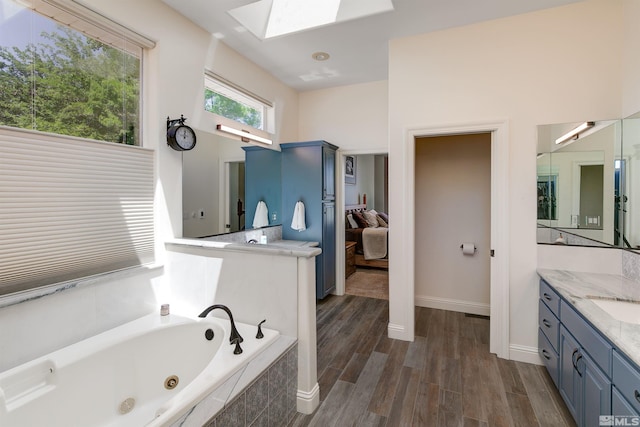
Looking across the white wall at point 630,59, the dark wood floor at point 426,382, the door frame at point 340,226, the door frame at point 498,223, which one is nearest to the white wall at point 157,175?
the dark wood floor at point 426,382

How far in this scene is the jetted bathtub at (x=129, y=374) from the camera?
1444 mm

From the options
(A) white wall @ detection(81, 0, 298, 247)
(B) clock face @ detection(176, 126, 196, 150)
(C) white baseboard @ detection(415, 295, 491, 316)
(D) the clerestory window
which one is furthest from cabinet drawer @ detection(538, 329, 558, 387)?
(D) the clerestory window

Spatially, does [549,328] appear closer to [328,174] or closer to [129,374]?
[328,174]

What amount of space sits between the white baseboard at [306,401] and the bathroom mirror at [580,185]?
224 centimetres

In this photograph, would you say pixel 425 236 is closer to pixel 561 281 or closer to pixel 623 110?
pixel 561 281

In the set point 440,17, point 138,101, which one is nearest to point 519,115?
point 440,17

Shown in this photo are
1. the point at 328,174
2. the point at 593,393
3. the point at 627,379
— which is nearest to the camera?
the point at 627,379

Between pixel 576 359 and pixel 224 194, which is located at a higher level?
pixel 224 194

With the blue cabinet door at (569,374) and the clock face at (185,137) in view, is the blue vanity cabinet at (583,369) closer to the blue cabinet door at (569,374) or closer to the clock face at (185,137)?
the blue cabinet door at (569,374)

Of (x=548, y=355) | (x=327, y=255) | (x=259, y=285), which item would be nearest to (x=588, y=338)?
(x=548, y=355)

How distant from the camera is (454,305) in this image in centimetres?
368

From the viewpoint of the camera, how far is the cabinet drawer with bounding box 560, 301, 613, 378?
4.58 feet

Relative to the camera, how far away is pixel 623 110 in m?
2.27

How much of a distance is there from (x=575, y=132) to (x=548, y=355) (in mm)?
1796
